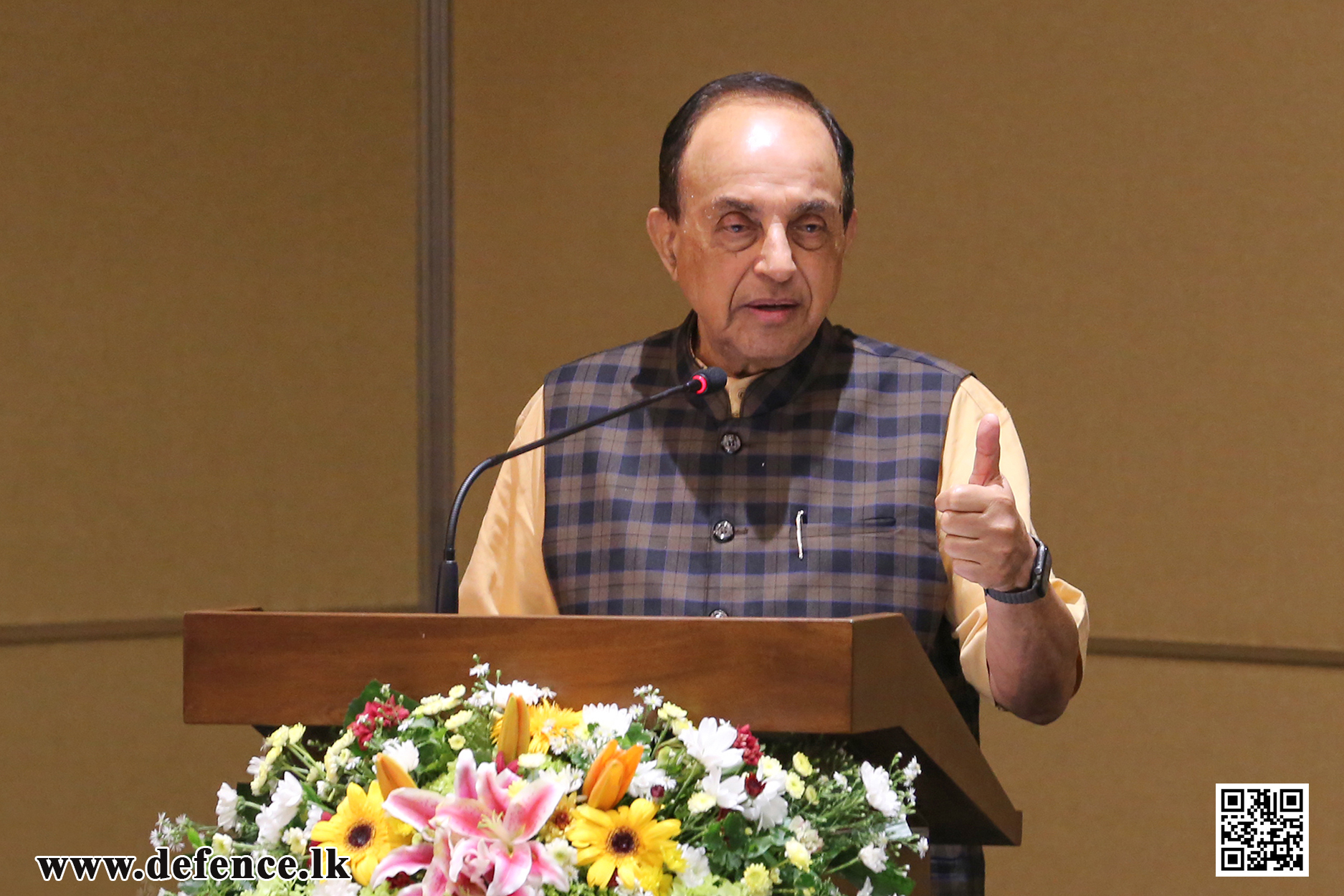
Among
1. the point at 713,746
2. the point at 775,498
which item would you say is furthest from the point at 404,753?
the point at 775,498

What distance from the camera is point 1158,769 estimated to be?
325 cm

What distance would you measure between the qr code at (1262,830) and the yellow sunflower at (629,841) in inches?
86.9

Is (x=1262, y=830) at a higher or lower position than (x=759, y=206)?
lower

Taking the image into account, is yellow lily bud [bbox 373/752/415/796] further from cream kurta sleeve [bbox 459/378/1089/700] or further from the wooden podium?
cream kurta sleeve [bbox 459/378/1089/700]

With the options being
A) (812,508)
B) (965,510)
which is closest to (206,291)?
(812,508)

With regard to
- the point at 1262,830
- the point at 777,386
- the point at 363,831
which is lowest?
the point at 1262,830

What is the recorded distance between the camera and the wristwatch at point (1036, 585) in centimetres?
166

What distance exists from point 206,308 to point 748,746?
8.99 ft

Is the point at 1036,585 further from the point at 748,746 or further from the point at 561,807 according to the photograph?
the point at 561,807

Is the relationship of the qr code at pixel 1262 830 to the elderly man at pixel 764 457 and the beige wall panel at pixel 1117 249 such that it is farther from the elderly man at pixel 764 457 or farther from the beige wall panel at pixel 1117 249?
the elderly man at pixel 764 457

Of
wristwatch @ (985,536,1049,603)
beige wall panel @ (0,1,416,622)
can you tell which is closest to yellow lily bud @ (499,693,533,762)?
wristwatch @ (985,536,1049,603)

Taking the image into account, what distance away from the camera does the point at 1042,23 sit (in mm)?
3393

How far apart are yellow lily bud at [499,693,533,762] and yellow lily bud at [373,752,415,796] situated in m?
0.08

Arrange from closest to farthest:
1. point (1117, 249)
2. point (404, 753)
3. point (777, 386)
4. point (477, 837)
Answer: point (477, 837) → point (404, 753) → point (777, 386) → point (1117, 249)
